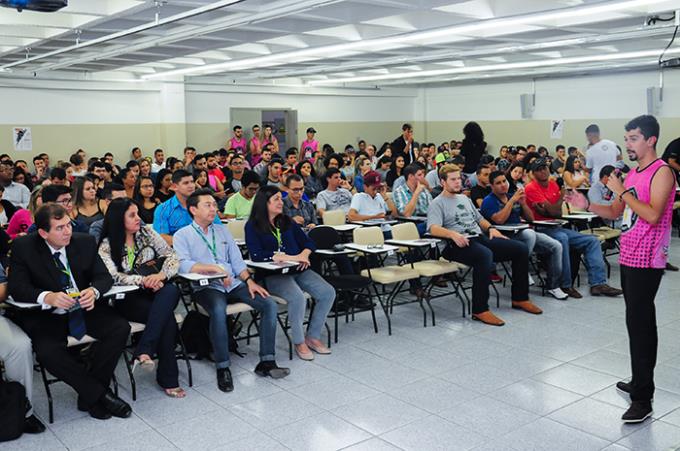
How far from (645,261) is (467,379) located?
1.44m

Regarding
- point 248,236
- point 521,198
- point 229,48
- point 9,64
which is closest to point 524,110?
point 229,48

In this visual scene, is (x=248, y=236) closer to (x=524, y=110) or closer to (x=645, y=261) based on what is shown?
(x=645, y=261)

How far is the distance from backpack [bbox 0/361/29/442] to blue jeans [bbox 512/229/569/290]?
4.61 m

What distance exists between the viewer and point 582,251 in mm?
6934

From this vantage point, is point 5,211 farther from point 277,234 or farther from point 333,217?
point 333,217

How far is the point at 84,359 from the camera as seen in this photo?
14.7ft

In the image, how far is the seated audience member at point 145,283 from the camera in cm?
418

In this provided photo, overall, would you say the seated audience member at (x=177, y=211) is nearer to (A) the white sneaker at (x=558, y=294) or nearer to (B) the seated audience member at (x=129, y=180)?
(B) the seated audience member at (x=129, y=180)

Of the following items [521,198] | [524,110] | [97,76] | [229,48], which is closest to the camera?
[521,198]

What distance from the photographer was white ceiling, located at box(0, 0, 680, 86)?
6.44 metres

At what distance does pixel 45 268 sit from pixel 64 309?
282mm

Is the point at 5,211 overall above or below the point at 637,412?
above

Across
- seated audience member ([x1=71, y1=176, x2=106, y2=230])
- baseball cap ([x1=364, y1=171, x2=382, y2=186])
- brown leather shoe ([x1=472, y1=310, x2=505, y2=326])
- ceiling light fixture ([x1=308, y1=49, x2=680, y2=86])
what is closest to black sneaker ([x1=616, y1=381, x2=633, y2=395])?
brown leather shoe ([x1=472, y1=310, x2=505, y2=326])

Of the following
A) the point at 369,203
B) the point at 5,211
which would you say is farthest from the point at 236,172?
the point at 5,211
